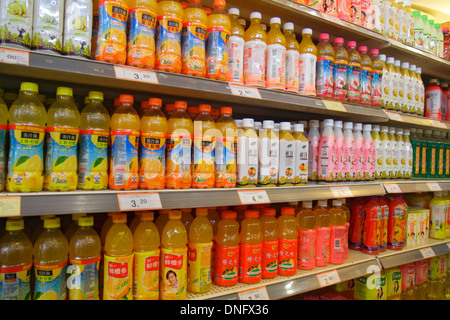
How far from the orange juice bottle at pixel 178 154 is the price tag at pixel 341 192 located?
3.02ft

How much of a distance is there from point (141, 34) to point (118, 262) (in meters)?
0.99

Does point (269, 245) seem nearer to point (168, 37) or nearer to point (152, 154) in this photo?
point (152, 154)

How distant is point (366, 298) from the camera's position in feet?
7.66

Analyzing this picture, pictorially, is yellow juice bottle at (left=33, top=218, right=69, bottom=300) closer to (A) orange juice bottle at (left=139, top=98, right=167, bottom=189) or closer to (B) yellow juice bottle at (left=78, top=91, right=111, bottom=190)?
(B) yellow juice bottle at (left=78, top=91, right=111, bottom=190)

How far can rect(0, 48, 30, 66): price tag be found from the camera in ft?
3.52

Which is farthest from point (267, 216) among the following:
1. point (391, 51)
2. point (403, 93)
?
point (391, 51)

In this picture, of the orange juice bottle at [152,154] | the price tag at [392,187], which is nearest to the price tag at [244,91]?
the orange juice bottle at [152,154]

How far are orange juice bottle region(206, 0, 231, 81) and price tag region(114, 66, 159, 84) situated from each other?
335mm

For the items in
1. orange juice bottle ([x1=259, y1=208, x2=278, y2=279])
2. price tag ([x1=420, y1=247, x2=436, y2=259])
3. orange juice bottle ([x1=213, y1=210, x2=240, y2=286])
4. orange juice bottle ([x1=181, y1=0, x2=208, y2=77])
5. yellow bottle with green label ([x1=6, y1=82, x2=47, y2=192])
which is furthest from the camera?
price tag ([x1=420, y1=247, x2=436, y2=259])

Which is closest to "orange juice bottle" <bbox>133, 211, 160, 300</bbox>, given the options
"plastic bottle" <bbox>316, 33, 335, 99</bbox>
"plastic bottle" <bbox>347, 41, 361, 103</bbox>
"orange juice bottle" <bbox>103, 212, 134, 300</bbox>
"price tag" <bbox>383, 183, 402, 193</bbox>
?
"orange juice bottle" <bbox>103, 212, 134, 300</bbox>

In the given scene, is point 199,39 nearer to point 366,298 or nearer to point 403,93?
point 403,93

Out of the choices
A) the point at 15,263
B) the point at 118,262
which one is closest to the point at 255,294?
the point at 118,262
